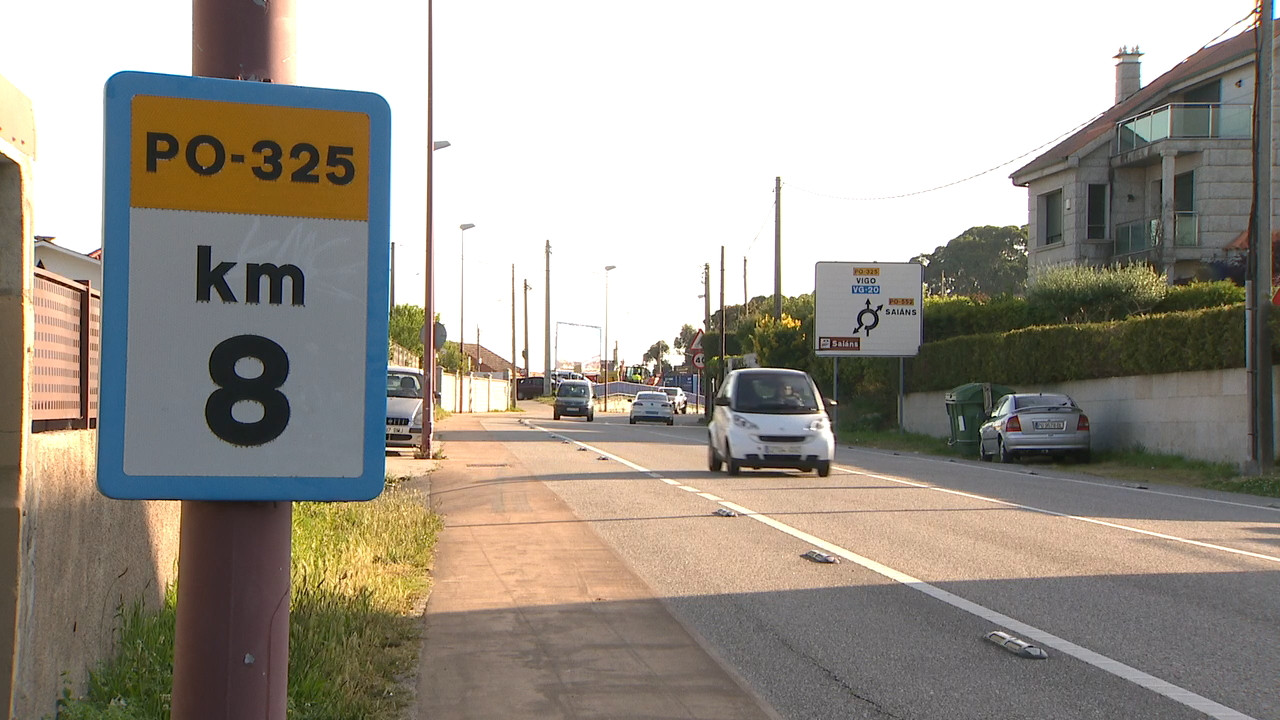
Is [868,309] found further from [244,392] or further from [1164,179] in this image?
[244,392]

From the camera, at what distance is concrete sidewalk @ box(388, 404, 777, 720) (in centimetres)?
579

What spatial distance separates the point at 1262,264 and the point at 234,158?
20.1 m

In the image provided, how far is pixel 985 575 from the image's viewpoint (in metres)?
9.45

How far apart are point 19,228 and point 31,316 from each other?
275mm

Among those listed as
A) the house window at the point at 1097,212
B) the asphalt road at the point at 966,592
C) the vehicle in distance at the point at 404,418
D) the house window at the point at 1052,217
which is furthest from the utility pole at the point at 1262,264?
the house window at the point at 1052,217

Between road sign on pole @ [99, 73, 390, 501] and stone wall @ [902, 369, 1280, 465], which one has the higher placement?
road sign on pole @ [99, 73, 390, 501]

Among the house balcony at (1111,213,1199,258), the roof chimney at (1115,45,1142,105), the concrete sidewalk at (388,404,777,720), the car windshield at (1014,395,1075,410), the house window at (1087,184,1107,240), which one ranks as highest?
the roof chimney at (1115,45,1142,105)

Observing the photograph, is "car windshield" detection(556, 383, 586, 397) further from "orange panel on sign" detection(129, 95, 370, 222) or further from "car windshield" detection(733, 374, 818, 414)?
"orange panel on sign" detection(129, 95, 370, 222)

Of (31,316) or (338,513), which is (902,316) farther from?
(31,316)

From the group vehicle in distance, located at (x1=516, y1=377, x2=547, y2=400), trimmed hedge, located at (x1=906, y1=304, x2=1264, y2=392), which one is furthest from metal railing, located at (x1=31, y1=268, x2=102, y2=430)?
vehicle in distance, located at (x1=516, y1=377, x2=547, y2=400)

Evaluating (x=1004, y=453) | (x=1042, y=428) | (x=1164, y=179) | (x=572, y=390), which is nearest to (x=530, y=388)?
(x=572, y=390)

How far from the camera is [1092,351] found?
26.6 meters

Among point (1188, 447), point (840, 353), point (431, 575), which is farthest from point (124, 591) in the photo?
point (840, 353)

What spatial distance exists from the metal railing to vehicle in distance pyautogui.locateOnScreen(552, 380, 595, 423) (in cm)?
4967
